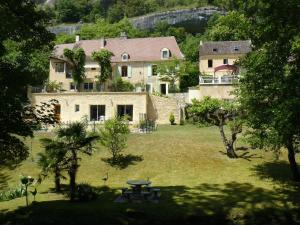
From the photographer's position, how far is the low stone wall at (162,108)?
43594mm

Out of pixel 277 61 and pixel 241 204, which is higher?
pixel 277 61

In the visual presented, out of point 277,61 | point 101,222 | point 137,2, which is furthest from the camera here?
point 137,2

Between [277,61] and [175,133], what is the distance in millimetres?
14952

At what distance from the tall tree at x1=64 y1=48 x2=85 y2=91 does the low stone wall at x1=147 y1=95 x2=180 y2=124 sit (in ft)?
46.0

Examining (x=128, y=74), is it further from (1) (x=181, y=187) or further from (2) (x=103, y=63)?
(1) (x=181, y=187)

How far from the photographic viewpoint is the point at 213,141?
109ft

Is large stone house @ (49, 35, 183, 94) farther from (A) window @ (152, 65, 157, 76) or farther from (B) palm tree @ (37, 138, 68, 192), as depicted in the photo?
(B) palm tree @ (37, 138, 68, 192)

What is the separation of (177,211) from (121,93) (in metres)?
23.2

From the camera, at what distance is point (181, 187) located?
82.2ft

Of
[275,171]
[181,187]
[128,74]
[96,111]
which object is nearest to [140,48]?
[128,74]

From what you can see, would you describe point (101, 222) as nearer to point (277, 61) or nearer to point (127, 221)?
point (127, 221)

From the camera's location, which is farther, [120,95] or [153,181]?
[120,95]

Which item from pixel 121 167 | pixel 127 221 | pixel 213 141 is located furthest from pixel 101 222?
pixel 213 141

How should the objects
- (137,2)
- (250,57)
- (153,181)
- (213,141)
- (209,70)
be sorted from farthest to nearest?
(137,2)
(209,70)
(213,141)
(153,181)
(250,57)
